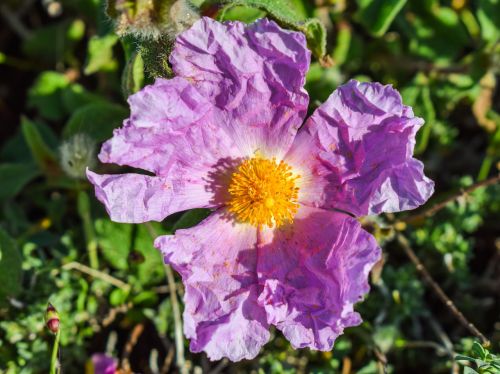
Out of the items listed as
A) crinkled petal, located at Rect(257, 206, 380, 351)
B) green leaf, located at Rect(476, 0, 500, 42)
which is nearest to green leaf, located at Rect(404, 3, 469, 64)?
green leaf, located at Rect(476, 0, 500, 42)

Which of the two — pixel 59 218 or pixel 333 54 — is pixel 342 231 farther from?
pixel 59 218

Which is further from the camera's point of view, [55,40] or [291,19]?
[55,40]

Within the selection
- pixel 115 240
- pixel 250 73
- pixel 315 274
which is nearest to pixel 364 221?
pixel 315 274

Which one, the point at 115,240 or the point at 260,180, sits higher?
the point at 260,180

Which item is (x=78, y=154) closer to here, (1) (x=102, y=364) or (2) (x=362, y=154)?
(1) (x=102, y=364)

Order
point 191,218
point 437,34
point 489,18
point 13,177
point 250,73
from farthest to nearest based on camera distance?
point 437,34 < point 13,177 < point 489,18 < point 191,218 < point 250,73

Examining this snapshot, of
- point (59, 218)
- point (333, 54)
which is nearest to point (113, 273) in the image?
point (59, 218)

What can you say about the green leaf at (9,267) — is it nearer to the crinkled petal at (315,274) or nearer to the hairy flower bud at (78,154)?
the hairy flower bud at (78,154)
